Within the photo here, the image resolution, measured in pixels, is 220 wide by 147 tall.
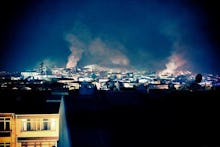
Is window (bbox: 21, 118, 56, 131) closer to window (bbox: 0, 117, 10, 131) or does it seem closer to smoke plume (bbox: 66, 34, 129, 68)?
window (bbox: 0, 117, 10, 131)

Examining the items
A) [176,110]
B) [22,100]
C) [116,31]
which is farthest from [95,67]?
[176,110]

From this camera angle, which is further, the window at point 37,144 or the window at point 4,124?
the window at point 37,144

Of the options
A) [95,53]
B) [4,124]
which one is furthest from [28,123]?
[95,53]

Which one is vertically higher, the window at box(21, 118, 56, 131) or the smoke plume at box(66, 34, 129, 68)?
the smoke plume at box(66, 34, 129, 68)

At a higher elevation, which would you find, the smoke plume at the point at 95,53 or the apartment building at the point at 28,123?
the smoke plume at the point at 95,53

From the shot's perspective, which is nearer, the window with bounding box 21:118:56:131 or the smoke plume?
the window with bounding box 21:118:56:131

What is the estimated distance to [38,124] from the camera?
41.5 feet

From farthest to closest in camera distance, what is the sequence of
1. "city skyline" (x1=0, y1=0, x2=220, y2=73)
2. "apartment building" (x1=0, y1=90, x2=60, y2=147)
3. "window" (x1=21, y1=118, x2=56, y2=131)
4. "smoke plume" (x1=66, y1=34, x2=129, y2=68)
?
"city skyline" (x1=0, y1=0, x2=220, y2=73) → "smoke plume" (x1=66, y1=34, x2=129, y2=68) → "window" (x1=21, y1=118, x2=56, y2=131) → "apartment building" (x1=0, y1=90, x2=60, y2=147)

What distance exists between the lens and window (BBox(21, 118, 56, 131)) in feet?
41.3

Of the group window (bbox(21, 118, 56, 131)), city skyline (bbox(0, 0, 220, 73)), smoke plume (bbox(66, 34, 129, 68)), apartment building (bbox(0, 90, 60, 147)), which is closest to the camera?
apartment building (bbox(0, 90, 60, 147))

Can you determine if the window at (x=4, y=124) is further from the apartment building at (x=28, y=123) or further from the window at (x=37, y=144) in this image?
the window at (x=37, y=144)

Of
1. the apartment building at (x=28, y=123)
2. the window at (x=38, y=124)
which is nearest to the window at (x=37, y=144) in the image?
the apartment building at (x=28, y=123)

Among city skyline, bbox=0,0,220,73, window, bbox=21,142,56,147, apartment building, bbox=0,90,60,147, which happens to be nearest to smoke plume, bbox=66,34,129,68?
city skyline, bbox=0,0,220,73

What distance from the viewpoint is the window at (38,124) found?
41.3 ft
